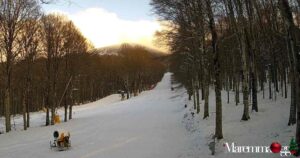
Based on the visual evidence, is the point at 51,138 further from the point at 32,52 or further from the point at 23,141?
the point at 32,52

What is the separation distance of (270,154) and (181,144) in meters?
7.48

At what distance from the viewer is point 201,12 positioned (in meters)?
18.6

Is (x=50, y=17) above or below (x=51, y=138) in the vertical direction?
above

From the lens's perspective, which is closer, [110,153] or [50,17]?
[110,153]

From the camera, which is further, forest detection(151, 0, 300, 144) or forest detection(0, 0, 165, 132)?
forest detection(0, 0, 165, 132)

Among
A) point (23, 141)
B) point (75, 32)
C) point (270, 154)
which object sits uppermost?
point (75, 32)

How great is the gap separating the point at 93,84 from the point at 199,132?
75.1 m

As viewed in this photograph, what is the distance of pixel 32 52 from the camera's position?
32.6 metres

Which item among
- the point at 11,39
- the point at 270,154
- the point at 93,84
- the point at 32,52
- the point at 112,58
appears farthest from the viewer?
the point at 112,58

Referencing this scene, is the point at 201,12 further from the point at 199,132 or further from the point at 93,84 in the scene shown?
the point at 93,84

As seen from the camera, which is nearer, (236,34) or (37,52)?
(236,34)

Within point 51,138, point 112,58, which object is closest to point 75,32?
point 51,138

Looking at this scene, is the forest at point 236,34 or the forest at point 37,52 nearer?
the forest at point 236,34

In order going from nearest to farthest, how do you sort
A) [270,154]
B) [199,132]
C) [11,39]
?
[270,154]
[199,132]
[11,39]
